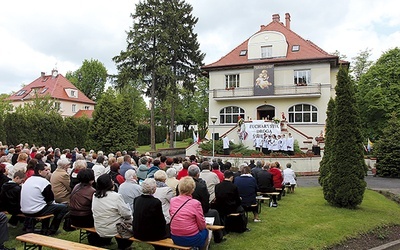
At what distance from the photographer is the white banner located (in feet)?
76.9

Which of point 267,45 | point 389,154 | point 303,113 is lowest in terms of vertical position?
point 389,154

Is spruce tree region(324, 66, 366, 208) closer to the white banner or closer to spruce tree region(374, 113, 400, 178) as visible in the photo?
the white banner

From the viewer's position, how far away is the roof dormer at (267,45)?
1259 inches

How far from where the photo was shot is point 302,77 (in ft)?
101

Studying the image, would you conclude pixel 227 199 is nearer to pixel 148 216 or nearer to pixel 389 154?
pixel 148 216

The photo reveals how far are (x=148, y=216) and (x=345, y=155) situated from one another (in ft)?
25.3

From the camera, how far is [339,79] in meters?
11.0

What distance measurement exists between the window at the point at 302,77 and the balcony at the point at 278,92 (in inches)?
29.5

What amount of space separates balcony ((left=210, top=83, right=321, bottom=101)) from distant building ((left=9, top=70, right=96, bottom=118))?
28.2m

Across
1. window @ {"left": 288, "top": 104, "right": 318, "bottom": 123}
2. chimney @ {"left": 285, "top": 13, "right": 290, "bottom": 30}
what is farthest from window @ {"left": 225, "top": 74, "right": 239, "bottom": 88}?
chimney @ {"left": 285, "top": 13, "right": 290, "bottom": 30}

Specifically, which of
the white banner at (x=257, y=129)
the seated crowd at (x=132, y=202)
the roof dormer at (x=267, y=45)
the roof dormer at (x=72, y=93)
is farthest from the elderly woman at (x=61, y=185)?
the roof dormer at (x=72, y=93)

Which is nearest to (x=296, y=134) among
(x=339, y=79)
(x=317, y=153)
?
(x=317, y=153)

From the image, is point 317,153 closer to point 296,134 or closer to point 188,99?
point 296,134

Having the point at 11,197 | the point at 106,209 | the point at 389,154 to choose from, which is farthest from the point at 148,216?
the point at 389,154
